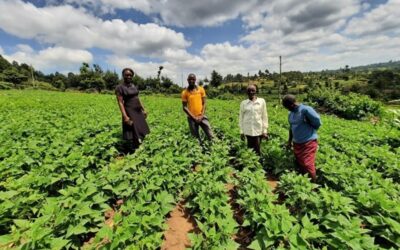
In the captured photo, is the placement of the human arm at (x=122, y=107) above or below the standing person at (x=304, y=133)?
above

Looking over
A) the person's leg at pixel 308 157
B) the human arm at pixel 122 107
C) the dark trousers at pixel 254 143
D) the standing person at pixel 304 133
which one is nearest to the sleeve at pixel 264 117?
the dark trousers at pixel 254 143

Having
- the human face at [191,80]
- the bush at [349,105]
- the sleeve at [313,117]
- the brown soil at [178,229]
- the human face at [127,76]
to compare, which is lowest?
the bush at [349,105]

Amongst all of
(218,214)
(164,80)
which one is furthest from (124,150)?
(164,80)

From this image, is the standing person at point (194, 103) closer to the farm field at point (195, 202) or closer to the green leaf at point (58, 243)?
the farm field at point (195, 202)

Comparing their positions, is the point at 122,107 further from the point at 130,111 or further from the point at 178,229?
the point at 178,229

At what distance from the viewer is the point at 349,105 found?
17.8m

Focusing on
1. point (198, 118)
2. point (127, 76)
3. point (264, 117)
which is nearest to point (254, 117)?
point (264, 117)

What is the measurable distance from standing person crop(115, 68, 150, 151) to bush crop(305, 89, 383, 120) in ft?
49.3

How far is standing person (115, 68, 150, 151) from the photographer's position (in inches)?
234

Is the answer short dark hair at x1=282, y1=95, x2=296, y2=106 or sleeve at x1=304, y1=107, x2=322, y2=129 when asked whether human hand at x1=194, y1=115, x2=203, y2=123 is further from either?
sleeve at x1=304, y1=107, x2=322, y2=129

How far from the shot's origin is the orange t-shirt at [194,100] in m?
6.71

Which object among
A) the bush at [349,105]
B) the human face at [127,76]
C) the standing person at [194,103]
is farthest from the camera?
the bush at [349,105]

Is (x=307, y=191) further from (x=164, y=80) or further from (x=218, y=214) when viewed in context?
(x=164, y=80)

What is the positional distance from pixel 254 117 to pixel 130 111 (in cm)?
277
